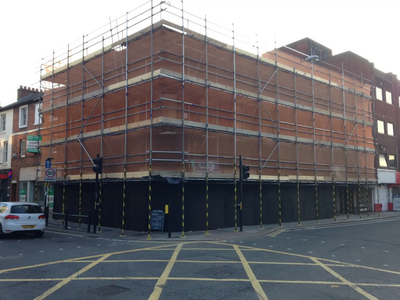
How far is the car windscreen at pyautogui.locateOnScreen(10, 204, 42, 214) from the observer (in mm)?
14578

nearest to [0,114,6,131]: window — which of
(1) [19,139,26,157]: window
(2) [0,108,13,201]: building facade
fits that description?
(2) [0,108,13,201]: building facade

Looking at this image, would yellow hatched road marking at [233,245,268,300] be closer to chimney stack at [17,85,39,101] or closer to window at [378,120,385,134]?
window at [378,120,385,134]

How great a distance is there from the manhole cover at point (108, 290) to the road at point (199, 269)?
0.02m

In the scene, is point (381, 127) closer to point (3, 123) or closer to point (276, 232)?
point (276, 232)

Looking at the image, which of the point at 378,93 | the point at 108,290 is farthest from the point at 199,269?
the point at 378,93

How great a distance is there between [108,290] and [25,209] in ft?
31.2

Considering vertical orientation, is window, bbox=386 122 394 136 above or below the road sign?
above

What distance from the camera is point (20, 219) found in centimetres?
1445

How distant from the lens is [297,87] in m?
23.8

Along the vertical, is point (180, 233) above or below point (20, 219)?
below

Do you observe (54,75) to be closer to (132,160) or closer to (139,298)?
(132,160)

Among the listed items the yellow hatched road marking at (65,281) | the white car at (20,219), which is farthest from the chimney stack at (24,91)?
the yellow hatched road marking at (65,281)

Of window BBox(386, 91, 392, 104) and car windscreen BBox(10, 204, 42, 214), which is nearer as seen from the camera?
car windscreen BBox(10, 204, 42, 214)

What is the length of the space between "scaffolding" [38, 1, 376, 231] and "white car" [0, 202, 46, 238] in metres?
3.61
